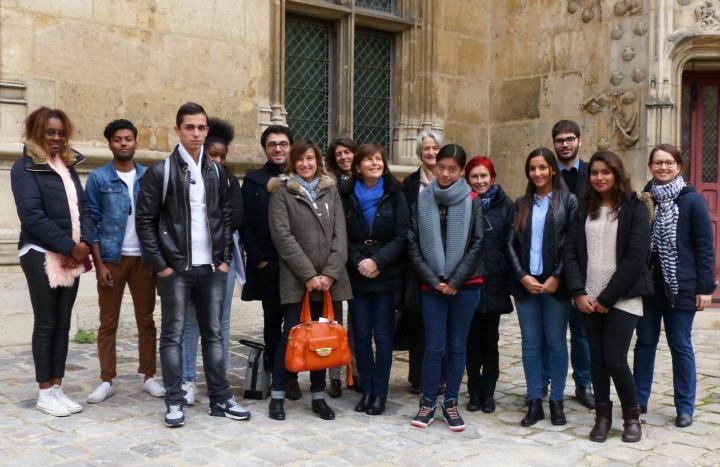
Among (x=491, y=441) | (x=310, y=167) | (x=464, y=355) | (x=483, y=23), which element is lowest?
(x=491, y=441)

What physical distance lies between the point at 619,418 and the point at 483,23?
6.28 m

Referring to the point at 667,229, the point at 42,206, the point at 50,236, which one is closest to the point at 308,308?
the point at 50,236

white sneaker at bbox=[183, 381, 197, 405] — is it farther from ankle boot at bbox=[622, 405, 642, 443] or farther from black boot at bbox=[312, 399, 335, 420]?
ankle boot at bbox=[622, 405, 642, 443]

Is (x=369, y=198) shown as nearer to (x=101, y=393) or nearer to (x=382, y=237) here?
(x=382, y=237)

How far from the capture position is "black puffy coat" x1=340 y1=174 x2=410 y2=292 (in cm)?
507

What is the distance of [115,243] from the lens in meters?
5.30

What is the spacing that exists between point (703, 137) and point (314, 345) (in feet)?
21.8

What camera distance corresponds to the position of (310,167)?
5.02 m

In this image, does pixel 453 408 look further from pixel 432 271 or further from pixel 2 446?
pixel 2 446

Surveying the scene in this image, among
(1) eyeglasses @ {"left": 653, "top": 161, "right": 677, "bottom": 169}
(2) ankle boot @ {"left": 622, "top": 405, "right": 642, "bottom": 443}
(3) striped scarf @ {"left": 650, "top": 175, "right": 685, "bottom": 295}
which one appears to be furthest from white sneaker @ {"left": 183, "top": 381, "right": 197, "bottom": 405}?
(1) eyeglasses @ {"left": 653, "top": 161, "right": 677, "bottom": 169}

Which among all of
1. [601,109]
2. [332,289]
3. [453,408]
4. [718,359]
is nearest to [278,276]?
[332,289]

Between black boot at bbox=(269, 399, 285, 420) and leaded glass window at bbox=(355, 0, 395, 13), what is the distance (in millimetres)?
5632

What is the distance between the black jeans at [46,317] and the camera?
196 inches

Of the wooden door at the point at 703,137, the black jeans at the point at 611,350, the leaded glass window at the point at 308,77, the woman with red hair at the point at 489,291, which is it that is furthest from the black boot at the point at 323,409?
the wooden door at the point at 703,137
